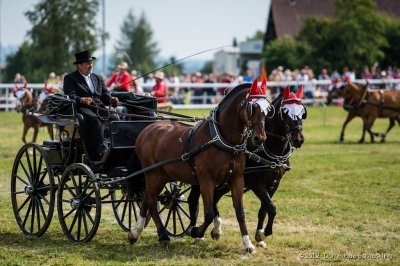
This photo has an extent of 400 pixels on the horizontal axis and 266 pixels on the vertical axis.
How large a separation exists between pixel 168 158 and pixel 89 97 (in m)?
1.50

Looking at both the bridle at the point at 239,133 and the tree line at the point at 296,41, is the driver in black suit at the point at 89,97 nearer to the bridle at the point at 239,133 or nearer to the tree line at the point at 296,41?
the bridle at the point at 239,133

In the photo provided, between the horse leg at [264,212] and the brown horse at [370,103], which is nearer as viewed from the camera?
the horse leg at [264,212]

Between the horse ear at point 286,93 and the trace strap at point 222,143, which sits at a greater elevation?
the horse ear at point 286,93

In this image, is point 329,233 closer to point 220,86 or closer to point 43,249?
point 43,249

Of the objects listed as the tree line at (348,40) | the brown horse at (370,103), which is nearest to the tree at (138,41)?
the tree line at (348,40)

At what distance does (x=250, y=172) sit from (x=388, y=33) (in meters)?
41.9

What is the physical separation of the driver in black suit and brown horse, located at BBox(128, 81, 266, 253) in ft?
3.25

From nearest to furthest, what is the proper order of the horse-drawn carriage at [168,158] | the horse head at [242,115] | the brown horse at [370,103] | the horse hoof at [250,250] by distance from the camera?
the horse head at [242,115] < the horse hoof at [250,250] < the horse-drawn carriage at [168,158] < the brown horse at [370,103]

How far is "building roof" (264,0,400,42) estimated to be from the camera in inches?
2616

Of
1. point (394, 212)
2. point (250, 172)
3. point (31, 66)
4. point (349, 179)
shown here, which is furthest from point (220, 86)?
point (31, 66)

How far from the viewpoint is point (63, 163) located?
1012 cm

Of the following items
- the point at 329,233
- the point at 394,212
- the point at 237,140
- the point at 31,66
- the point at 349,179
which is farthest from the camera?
the point at 31,66

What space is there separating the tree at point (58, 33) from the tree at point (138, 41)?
46753mm

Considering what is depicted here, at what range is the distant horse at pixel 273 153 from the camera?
9.12m
